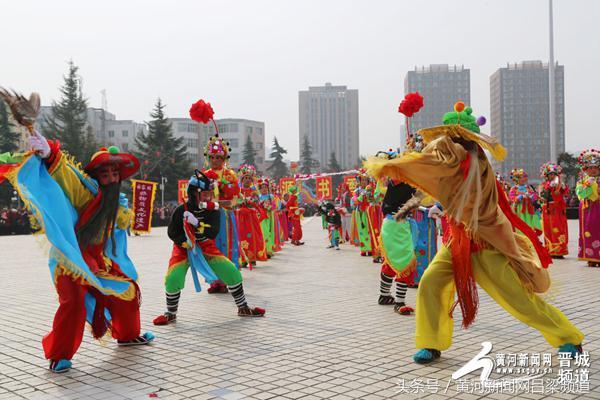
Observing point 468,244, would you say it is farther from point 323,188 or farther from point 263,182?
point 323,188

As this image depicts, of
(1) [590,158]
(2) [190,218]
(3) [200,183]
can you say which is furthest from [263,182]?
(2) [190,218]

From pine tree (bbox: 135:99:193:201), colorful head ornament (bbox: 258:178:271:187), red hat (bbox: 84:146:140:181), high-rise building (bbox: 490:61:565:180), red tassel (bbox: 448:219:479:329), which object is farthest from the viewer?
pine tree (bbox: 135:99:193:201)

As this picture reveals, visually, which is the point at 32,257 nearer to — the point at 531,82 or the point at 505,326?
the point at 505,326

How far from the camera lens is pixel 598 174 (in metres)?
10.6

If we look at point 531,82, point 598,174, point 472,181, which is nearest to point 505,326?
point 472,181

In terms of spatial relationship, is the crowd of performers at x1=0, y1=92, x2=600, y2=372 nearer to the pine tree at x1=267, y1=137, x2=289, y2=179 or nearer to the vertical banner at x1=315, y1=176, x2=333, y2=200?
the vertical banner at x1=315, y1=176, x2=333, y2=200

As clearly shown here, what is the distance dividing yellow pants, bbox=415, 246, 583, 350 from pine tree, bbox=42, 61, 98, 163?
42.6 m

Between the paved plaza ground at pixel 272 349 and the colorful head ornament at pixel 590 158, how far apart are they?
271cm

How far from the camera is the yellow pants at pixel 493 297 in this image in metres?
4.31

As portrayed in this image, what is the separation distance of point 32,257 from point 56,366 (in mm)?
11031

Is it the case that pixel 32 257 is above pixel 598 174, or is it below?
below

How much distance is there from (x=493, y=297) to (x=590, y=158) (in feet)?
23.2

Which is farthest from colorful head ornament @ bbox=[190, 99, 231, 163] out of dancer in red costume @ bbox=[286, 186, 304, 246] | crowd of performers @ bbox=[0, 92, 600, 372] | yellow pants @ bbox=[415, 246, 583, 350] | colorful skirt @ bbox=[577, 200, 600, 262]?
dancer in red costume @ bbox=[286, 186, 304, 246]

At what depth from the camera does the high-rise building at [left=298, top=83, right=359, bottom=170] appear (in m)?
109
